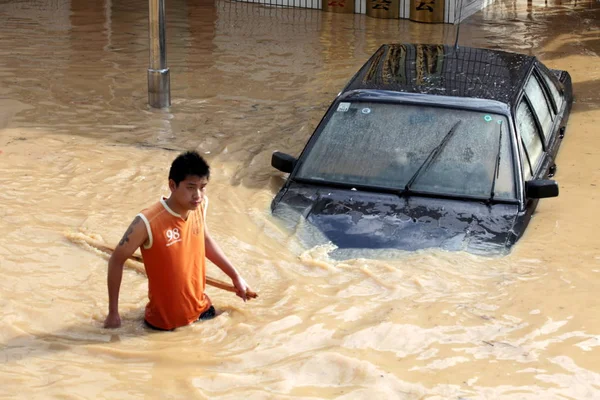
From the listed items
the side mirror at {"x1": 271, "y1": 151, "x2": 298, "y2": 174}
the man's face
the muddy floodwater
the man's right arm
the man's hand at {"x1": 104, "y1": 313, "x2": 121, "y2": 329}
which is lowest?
the muddy floodwater

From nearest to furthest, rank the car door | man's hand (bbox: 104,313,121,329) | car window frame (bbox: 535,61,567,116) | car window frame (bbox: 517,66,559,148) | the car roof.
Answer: man's hand (bbox: 104,313,121,329), the car door, the car roof, car window frame (bbox: 517,66,559,148), car window frame (bbox: 535,61,567,116)

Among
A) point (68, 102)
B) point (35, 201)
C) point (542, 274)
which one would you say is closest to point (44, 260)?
point (35, 201)

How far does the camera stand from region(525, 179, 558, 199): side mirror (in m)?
6.59

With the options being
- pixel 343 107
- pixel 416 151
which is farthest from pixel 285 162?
pixel 416 151

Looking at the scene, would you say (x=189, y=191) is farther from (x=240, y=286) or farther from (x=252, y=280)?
(x=252, y=280)

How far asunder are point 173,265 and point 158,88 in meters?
5.89

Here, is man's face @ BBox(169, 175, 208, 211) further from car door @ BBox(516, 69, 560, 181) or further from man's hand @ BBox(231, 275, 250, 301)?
car door @ BBox(516, 69, 560, 181)

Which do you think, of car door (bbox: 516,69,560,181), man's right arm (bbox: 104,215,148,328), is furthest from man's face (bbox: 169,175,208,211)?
car door (bbox: 516,69,560,181)

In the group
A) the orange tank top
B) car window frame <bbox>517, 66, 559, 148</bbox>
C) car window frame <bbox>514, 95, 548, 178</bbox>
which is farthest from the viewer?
car window frame <bbox>517, 66, 559, 148</bbox>

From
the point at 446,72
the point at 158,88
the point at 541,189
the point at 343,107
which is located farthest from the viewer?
the point at 158,88

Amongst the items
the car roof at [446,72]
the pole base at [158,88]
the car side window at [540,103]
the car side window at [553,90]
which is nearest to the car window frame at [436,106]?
the car roof at [446,72]

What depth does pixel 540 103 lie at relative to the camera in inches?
329

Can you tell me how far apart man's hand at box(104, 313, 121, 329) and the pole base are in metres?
5.71

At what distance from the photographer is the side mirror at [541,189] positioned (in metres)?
6.59
